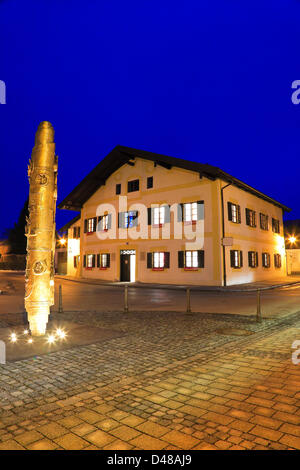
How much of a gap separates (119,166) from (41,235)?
22.2 metres

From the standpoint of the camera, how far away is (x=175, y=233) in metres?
23.6

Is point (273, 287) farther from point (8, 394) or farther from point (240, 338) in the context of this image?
point (8, 394)

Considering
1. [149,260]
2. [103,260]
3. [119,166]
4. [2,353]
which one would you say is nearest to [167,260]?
[149,260]

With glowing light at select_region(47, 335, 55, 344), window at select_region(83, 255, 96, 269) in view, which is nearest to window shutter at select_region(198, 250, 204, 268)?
window at select_region(83, 255, 96, 269)

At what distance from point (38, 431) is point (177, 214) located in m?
21.2

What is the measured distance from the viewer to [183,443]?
2.67 metres

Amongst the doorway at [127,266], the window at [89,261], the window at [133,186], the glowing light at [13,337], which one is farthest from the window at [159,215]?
the glowing light at [13,337]

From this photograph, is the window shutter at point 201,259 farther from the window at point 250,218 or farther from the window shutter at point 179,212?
the window at point 250,218

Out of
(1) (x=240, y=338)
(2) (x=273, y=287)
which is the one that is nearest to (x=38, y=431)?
(1) (x=240, y=338)

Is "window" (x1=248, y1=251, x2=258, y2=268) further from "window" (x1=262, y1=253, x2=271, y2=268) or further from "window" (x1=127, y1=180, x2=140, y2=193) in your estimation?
"window" (x1=127, y1=180, x2=140, y2=193)

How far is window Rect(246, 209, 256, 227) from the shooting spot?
25.8m

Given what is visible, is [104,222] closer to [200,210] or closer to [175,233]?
[175,233]

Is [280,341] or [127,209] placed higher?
[127,209]

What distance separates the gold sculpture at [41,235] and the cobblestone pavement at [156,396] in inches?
61.1
